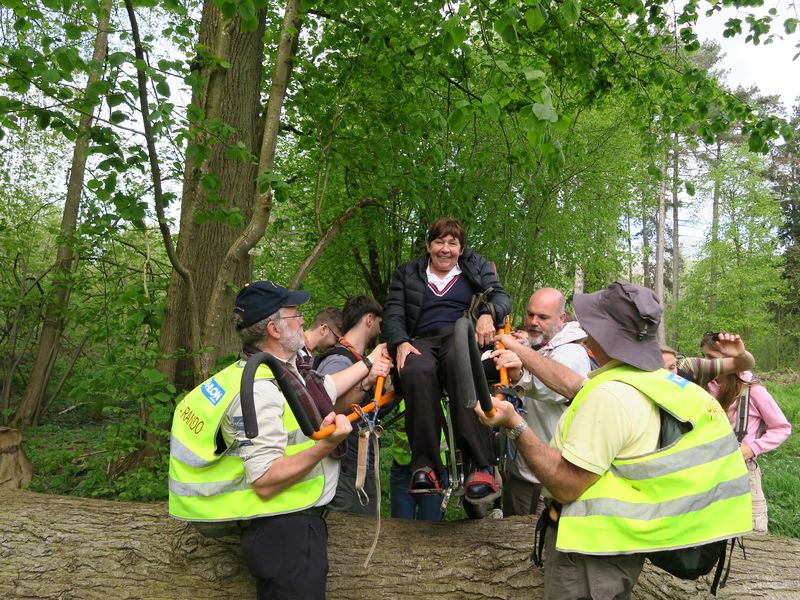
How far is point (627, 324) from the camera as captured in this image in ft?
7.62

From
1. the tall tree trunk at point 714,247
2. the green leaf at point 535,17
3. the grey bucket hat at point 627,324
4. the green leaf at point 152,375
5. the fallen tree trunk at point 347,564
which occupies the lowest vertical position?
the fallen tree trunk at point 347,564

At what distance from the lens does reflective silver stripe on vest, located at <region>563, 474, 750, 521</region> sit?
2131 mm

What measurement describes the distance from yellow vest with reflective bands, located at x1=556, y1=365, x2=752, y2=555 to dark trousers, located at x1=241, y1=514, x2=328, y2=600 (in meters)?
1.13

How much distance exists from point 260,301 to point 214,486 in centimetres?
87

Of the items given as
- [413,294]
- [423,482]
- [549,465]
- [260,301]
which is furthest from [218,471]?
[413,294]

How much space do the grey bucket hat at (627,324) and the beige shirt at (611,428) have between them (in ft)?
0.49

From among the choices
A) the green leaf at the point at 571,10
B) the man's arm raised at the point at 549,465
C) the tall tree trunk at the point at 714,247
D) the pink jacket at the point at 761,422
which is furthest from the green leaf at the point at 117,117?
the tall tree trunk at the point at 714,247

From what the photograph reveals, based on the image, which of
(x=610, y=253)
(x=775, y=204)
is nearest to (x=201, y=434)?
(x=610, y=253)

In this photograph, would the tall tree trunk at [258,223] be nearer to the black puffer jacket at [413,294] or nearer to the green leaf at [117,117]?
the green leaf at [117,117]

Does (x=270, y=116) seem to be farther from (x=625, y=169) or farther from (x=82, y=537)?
(x=625, y=169)

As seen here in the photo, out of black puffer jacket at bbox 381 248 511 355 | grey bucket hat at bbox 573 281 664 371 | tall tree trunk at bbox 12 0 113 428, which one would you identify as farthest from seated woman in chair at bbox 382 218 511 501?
tall tree trunk at bbox 12 0 113 428

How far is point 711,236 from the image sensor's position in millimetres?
31078

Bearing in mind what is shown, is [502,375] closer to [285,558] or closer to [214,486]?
[285,558]

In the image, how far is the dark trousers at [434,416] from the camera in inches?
127
